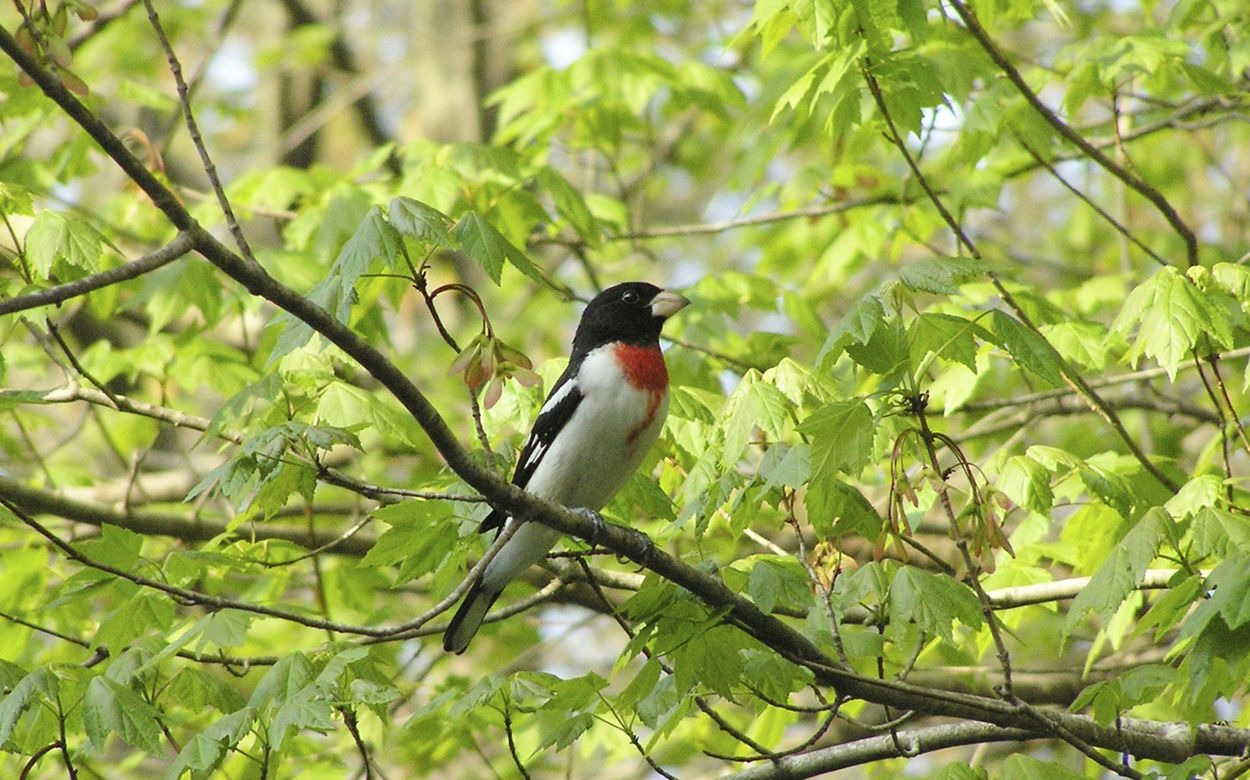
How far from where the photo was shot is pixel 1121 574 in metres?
3.17

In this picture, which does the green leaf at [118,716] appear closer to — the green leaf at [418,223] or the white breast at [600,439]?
the green leaf at [418,223]

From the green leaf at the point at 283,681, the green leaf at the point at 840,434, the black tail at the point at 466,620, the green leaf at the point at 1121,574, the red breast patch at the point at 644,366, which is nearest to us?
the green leaf at the point at 1121,574

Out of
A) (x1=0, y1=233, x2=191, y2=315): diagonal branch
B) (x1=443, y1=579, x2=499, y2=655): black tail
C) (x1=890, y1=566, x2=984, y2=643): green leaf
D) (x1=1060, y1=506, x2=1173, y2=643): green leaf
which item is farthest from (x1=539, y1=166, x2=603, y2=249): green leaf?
(x1=0, y1=233, x2=191, y2=315): diagonal branch

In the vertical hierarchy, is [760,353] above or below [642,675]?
above

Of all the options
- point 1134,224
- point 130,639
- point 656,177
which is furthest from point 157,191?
point 1134,224

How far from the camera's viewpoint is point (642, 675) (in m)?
3.56

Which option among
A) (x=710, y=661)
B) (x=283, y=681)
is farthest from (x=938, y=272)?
(x=283, y=681)

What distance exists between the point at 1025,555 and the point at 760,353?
1.65 meters

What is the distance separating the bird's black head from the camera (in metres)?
5.11

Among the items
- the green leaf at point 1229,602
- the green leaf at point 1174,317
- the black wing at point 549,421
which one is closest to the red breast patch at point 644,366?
the black wing at point 549,421

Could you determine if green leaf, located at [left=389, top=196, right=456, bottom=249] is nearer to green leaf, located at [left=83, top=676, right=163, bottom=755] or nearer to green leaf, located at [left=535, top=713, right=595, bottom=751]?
green leaf, located at [left=535, top=713, right=595, bottom=751]

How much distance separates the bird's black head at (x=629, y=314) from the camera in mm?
5113

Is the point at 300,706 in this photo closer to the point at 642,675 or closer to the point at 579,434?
the point at 642,675

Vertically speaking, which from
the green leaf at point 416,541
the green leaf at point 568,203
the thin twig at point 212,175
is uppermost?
the green leaf at point 568,203
